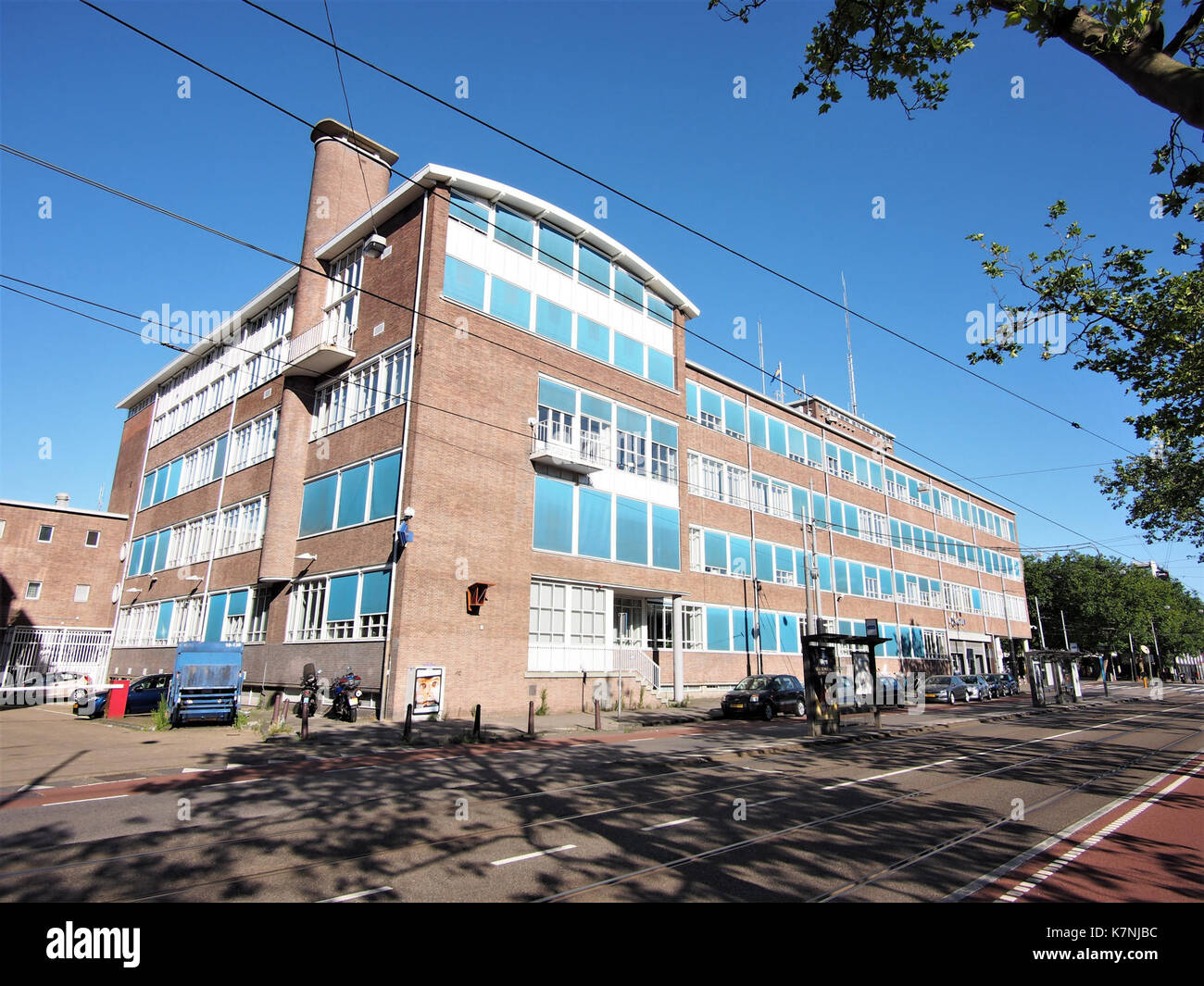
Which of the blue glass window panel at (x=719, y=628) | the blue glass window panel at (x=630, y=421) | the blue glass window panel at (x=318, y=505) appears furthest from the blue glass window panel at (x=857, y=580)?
the blue glass window panel at (x=318, y=505)

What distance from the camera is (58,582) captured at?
4372 centimetres

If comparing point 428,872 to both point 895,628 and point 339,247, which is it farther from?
point 895,628

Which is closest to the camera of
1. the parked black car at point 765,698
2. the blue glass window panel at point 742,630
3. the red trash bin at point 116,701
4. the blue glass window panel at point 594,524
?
the red trash bin at point 116,701

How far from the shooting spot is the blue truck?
19.3 meters

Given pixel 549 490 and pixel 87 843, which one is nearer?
pixel 87 843

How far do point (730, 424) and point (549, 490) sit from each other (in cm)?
1485

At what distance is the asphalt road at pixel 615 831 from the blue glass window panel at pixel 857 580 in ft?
95.4

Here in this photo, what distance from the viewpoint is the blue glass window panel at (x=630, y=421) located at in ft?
96.8

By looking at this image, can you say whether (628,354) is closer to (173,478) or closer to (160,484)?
(173,478)

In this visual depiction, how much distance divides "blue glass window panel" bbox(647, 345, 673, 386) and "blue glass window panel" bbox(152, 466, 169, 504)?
3027 centimetres

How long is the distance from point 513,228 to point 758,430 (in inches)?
737

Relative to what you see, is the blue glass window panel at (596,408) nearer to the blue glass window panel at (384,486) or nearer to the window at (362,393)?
the window at (362,393)
